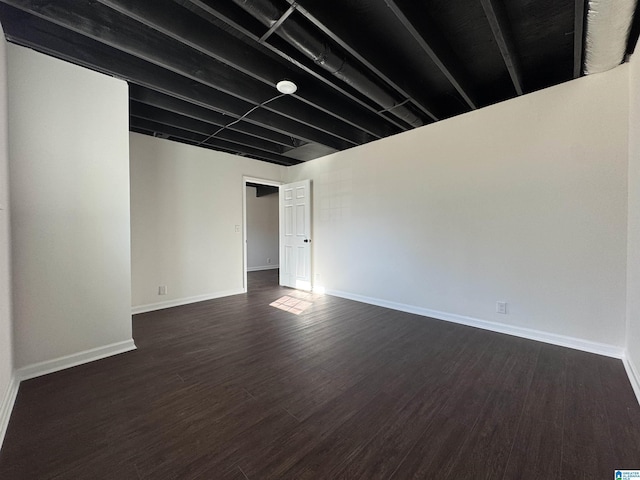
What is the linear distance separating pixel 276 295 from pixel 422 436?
3548 mm

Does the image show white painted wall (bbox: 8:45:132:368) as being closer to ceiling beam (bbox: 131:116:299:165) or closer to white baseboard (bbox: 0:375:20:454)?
white baseboard (bbox: 0:375:20:454)

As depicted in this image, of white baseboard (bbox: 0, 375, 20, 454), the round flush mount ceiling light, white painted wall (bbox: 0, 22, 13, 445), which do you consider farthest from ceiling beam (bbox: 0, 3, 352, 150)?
white baseboard (bbox: 0, 375, 20, 454)

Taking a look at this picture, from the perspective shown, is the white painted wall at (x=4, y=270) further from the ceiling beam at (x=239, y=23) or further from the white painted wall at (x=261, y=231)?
the white painted wall at (x=261, y=231)

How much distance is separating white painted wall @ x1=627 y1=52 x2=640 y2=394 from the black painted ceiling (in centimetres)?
48

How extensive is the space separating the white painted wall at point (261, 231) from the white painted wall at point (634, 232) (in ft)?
23.2

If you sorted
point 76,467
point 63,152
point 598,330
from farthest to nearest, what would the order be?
point 598,330, point 63,152, point 76,467

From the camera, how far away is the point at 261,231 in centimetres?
772

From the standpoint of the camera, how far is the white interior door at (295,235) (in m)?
4.99

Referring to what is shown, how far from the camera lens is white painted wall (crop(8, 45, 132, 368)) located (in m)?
1.99

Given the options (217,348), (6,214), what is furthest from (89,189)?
(217,348)

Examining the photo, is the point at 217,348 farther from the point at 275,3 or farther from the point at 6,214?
the point at 275,3

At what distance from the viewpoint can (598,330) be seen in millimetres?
2354

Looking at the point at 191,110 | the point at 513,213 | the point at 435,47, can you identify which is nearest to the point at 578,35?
the point at 435,47

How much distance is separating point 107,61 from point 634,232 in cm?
479
